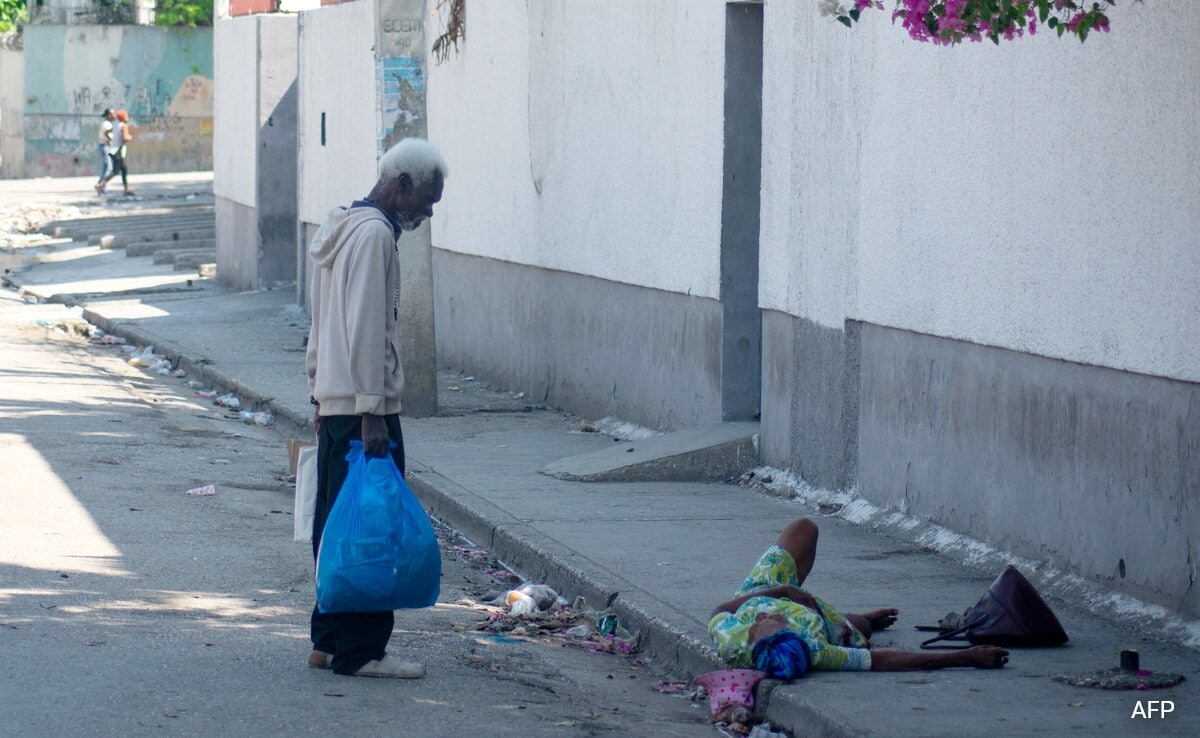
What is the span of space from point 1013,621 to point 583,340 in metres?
6.72

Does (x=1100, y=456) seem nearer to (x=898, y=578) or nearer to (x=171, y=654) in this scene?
(x=898, y=578)

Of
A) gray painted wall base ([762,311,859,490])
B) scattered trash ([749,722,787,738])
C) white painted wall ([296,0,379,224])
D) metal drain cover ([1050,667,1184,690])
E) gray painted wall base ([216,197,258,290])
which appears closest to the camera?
scattered trash ([749,722,787,738])

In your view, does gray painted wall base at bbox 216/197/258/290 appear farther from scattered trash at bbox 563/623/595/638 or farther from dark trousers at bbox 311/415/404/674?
dark trousers at bbox 311/415/404/674

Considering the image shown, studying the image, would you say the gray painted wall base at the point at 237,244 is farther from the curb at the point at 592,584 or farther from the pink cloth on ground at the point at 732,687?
the pink cloth on ground at the point at 732,687

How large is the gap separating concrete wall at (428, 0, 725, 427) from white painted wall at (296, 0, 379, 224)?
5.93 ft

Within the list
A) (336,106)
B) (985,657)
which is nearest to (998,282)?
(985,657)

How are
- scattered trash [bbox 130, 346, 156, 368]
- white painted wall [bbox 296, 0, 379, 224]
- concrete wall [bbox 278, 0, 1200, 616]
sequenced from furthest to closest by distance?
1. white painted wall [bbox 296, 0, 379, 224]
2. scattered trash [bbox 130, 346, 156, 368]
3. concrete wall [bbox 278, 0, 1200, 616]

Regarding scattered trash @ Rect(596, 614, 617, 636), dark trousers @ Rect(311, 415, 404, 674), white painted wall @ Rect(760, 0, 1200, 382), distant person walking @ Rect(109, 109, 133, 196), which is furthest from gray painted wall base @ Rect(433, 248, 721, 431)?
distant person walking @ Rect(109, 109, 133, 196)

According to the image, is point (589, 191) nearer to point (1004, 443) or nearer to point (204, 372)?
point (204, 372)

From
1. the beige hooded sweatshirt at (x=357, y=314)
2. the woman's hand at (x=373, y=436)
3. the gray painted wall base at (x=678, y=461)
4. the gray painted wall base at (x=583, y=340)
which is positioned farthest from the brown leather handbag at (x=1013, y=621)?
the gray painted wall base at (x=583, y=340)

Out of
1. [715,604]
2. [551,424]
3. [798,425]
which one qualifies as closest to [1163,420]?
[715,604]

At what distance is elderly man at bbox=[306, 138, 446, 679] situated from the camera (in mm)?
5793

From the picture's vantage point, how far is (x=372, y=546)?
18.9 feet

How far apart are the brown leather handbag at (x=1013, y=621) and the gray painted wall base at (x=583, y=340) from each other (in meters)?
4.41
